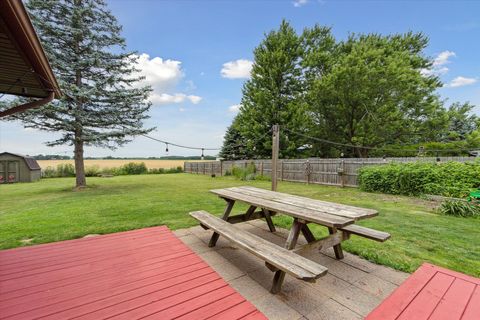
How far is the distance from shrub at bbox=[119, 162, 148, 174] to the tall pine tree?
12064 mm

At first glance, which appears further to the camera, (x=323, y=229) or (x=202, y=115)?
(x=202, y=115)

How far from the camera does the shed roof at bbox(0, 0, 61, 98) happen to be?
1.39 m

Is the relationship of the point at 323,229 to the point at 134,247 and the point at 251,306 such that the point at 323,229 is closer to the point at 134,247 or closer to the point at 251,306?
the point at 251,306

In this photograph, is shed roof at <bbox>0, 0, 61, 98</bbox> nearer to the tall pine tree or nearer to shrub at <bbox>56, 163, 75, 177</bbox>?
the tall pine tree

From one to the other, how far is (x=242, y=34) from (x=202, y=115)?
7784 mm

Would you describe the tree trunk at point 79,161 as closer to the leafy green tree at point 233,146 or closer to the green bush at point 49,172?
the green bush at point 49,172

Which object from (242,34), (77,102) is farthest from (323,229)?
(77,102)

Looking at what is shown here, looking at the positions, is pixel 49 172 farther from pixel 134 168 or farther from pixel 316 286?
pixel 316 286

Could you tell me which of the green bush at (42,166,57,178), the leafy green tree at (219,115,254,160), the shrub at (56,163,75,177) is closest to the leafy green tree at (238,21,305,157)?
the leafy green tree at (219,115,254,160)

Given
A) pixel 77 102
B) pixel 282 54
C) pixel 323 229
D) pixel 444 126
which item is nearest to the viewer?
pixel 323 229

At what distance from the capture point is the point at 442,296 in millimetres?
1810

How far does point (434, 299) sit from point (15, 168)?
21687mm

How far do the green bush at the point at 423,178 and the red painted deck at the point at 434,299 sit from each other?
615 cm

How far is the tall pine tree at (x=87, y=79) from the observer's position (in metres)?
9.16
